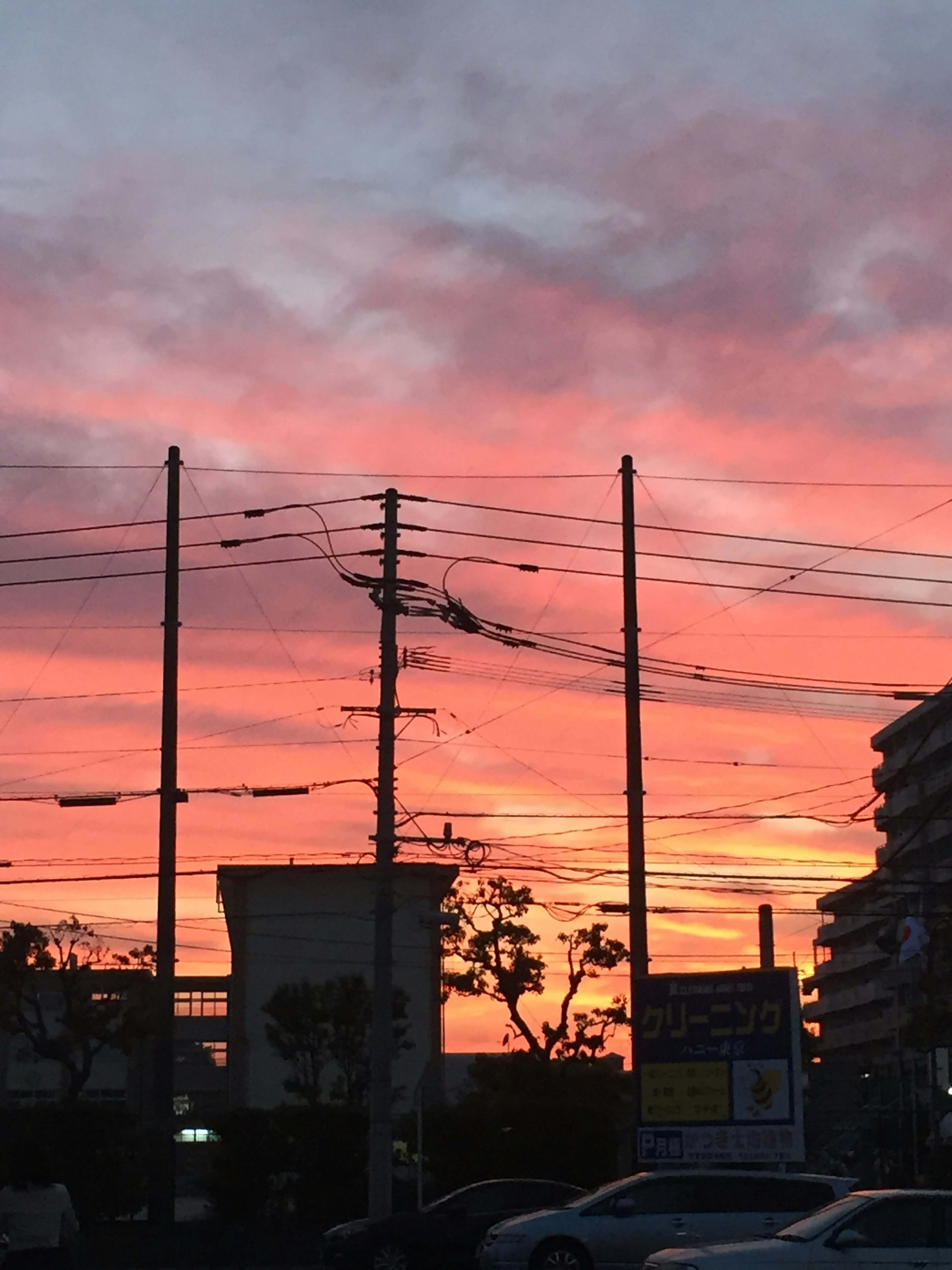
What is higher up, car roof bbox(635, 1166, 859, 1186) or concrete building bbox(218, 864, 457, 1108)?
concrete building bbox(218, 864, 457, 1108)

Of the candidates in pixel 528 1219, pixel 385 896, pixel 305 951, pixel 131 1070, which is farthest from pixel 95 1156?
pixel 131 1070

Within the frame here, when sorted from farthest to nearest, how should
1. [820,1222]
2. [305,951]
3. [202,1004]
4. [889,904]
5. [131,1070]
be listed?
[889,904], [202,1004], [131,1070], [305,951], [820,1222]

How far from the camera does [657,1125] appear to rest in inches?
1178

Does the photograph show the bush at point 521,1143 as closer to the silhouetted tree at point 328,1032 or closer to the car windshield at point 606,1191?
the car windshield at point 606,1191

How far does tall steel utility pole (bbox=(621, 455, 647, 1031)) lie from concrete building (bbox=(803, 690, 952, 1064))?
47397 millimetres

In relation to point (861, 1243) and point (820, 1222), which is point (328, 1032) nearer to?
point (820, 1222)

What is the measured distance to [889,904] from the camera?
110 m

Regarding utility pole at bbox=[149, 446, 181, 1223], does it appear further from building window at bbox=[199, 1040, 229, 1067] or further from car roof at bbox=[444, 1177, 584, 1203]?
building window at bbox=[199, 1040, 229, 1067]

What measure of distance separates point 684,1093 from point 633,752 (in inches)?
314

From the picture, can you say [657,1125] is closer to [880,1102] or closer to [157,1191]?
[157,1191]

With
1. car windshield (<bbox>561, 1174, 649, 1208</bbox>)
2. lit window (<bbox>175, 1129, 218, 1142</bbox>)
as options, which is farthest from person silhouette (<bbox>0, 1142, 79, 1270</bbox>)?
lit window (<bbox>175, 1129, 218, 1142</bbox>)

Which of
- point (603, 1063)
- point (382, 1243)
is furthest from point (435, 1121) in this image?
point (603, 1063)

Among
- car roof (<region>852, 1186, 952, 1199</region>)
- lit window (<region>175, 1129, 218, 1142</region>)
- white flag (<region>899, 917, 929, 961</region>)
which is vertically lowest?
lit window (<region>175, 1129, 218, 1142</region>)

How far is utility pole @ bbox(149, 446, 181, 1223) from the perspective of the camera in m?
32.8
